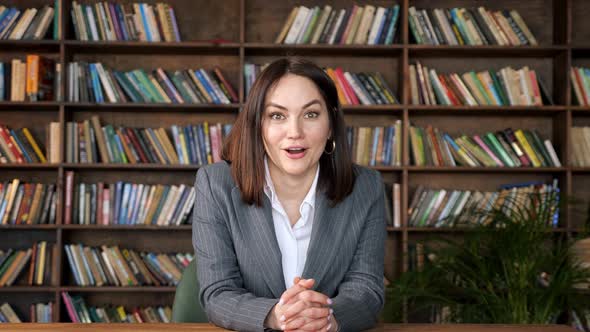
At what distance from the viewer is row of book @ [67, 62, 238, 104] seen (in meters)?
3.76

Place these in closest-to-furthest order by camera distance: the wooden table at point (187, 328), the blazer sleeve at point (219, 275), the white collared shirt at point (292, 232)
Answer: the wooden table at point (187, 328) → the blazer sleeve at point (219, 275) → the white collared shirt at point (292, 232)

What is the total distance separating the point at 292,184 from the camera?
182 cm

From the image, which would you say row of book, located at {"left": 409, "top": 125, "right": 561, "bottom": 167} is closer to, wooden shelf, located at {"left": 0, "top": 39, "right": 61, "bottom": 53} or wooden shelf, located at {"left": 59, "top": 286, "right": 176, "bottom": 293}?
wooden shelf, located at {"left": 59, "top": 286, "right": 176, "bottom": 293}

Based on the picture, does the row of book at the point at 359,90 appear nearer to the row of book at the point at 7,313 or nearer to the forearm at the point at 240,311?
the row of book at the point at 7,313

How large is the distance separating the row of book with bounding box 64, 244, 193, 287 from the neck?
2.10m

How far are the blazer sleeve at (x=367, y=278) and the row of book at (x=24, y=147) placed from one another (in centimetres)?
245

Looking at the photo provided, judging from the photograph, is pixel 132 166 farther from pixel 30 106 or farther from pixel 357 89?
pixel 357 89

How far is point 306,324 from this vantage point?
1.38m

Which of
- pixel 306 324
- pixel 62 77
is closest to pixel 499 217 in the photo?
pixel 306 324

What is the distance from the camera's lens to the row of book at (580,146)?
A: 3846 millimetres

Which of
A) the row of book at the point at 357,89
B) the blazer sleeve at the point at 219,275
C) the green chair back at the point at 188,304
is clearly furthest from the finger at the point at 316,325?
the row of book at the point at 357,89

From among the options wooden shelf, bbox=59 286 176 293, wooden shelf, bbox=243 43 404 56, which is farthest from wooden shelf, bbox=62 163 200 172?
wooden shelf, bbox=243 43 404 56

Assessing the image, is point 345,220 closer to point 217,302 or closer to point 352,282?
point 352,282

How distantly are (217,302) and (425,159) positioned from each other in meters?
2.53
